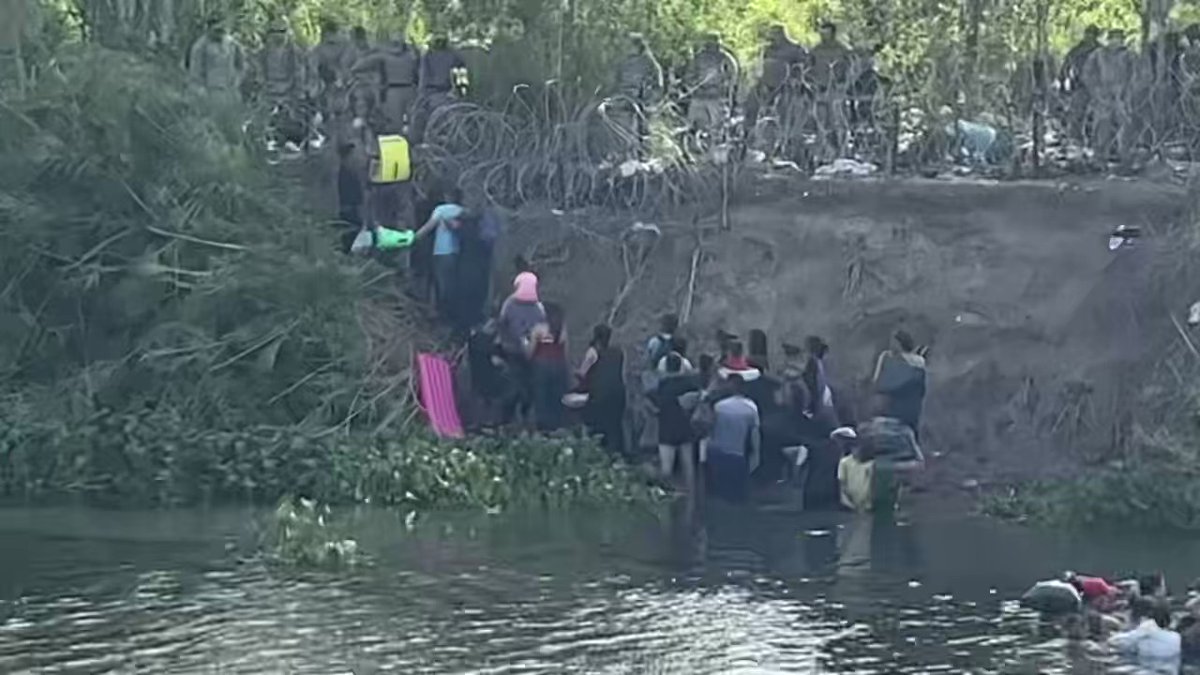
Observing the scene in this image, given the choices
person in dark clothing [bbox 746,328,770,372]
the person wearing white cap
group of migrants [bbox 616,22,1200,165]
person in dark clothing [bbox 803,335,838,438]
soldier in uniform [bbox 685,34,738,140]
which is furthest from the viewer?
soldier in uniform [bbox 685,34,738,140]

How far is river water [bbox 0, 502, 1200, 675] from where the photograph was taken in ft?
63.5

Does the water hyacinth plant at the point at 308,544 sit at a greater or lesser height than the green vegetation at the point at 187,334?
lesser

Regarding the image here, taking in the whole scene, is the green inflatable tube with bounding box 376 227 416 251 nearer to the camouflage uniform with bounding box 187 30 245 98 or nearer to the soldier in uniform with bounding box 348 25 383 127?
the soldier in uniform with bounding box 348 25 383 127

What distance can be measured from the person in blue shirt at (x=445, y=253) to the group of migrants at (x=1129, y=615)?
339 inches

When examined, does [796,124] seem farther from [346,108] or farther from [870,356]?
[346,108]

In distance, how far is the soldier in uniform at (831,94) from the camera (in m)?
30.4

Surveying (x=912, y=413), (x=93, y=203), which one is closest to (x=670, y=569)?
(x=912, y=413)

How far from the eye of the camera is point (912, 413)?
26391 millimetres

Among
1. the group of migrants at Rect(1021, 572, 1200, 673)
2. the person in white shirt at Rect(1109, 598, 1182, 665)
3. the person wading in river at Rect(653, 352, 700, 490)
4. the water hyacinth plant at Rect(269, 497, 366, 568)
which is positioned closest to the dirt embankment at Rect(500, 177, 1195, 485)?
the person wading in river at Rect(653, 352, 700, 490)

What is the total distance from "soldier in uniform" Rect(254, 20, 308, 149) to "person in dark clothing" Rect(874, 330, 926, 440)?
8.43 meters

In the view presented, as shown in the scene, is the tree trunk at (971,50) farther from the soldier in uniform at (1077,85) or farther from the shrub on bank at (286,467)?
the shrub on bank at (286,467)

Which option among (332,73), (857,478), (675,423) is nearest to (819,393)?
(857,478)

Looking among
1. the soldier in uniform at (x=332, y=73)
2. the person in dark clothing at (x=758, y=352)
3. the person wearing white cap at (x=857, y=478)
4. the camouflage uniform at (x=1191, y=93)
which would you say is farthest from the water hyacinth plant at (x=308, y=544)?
the camouflage uniform at (x=1191, y=93)

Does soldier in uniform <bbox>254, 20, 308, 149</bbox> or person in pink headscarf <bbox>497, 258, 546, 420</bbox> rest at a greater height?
soldier in uniform <bbox>254, 20, 308, 149</bbox>
